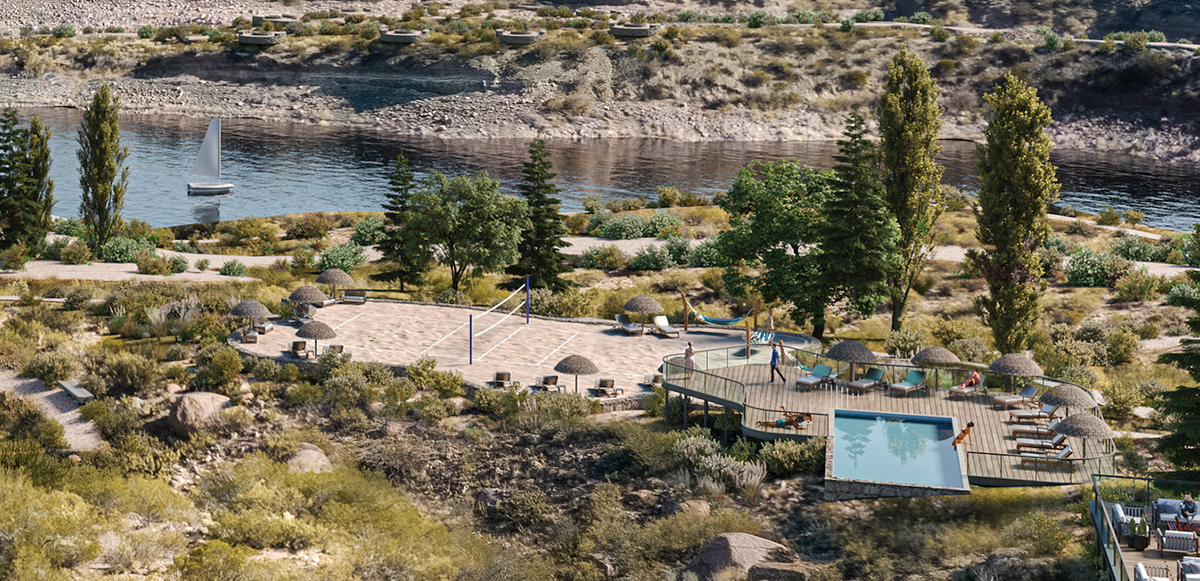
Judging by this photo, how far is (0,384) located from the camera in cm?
3803

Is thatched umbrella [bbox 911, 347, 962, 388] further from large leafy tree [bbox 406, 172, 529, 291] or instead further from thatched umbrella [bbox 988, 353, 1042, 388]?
large leafy tree [bbox 406, 172, 529, 291]

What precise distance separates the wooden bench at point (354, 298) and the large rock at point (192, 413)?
11.3 meters

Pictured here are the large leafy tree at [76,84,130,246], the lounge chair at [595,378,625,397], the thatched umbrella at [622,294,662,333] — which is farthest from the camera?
the large leafy tree at [76,84,130,246]

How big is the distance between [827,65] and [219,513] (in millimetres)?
112994

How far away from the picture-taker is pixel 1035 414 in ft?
98.3

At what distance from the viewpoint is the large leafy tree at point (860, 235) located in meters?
42.4

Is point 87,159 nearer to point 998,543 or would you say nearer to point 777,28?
point 998,543

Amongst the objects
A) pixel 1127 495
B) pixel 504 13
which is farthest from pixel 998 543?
pixel 504 13

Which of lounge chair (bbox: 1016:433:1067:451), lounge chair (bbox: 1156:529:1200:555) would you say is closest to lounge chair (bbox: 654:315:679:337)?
lounge chair (bbox: 1016:433:1067:451)

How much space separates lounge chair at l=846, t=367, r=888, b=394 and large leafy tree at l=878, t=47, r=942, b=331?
11.4m

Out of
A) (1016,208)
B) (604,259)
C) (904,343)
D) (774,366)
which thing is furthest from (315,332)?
(1016,208)

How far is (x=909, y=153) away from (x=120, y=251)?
41.1m

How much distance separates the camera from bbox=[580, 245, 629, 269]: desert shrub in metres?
58.2

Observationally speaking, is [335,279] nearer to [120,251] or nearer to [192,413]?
[192,413]
